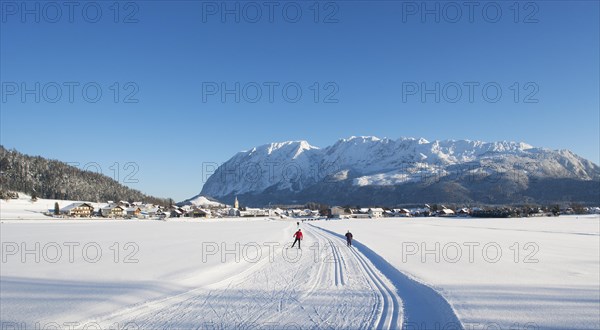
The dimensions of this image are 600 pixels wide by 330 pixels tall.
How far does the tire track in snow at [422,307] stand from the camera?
7.35 m

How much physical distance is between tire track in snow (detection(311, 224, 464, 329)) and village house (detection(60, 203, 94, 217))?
110 meters

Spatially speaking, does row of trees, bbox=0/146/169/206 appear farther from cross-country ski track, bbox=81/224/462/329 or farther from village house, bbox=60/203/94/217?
cross-country ski track, bbox=81/224/462/329

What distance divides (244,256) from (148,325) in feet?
37.0

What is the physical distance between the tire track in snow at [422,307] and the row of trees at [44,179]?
488ft

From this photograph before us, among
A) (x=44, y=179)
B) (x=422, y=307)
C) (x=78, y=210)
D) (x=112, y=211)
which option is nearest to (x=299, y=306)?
(x=422, y=307)

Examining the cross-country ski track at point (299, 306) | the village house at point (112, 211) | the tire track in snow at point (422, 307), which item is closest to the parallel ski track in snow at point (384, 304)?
the cross-country ski track at point (299, 306)

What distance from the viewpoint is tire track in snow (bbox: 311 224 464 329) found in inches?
289

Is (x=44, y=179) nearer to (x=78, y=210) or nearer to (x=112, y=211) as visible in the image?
(x=112, y=211)

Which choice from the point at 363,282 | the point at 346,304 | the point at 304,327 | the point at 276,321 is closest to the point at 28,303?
the point at 276,321

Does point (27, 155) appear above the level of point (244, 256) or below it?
above

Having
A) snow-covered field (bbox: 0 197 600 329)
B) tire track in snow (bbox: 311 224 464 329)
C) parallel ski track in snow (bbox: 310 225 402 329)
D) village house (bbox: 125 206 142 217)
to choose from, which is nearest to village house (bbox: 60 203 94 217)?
village house (bbox: 125 206 142 217)

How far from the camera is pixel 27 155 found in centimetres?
15788

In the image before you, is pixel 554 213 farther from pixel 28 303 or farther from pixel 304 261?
pixel 28 303

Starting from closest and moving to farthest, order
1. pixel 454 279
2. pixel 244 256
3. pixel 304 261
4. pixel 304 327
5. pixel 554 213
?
pixel 304 327 < pixel 454 279 < pixel 304 261 < pixel 244 256 < pixel 554 213
